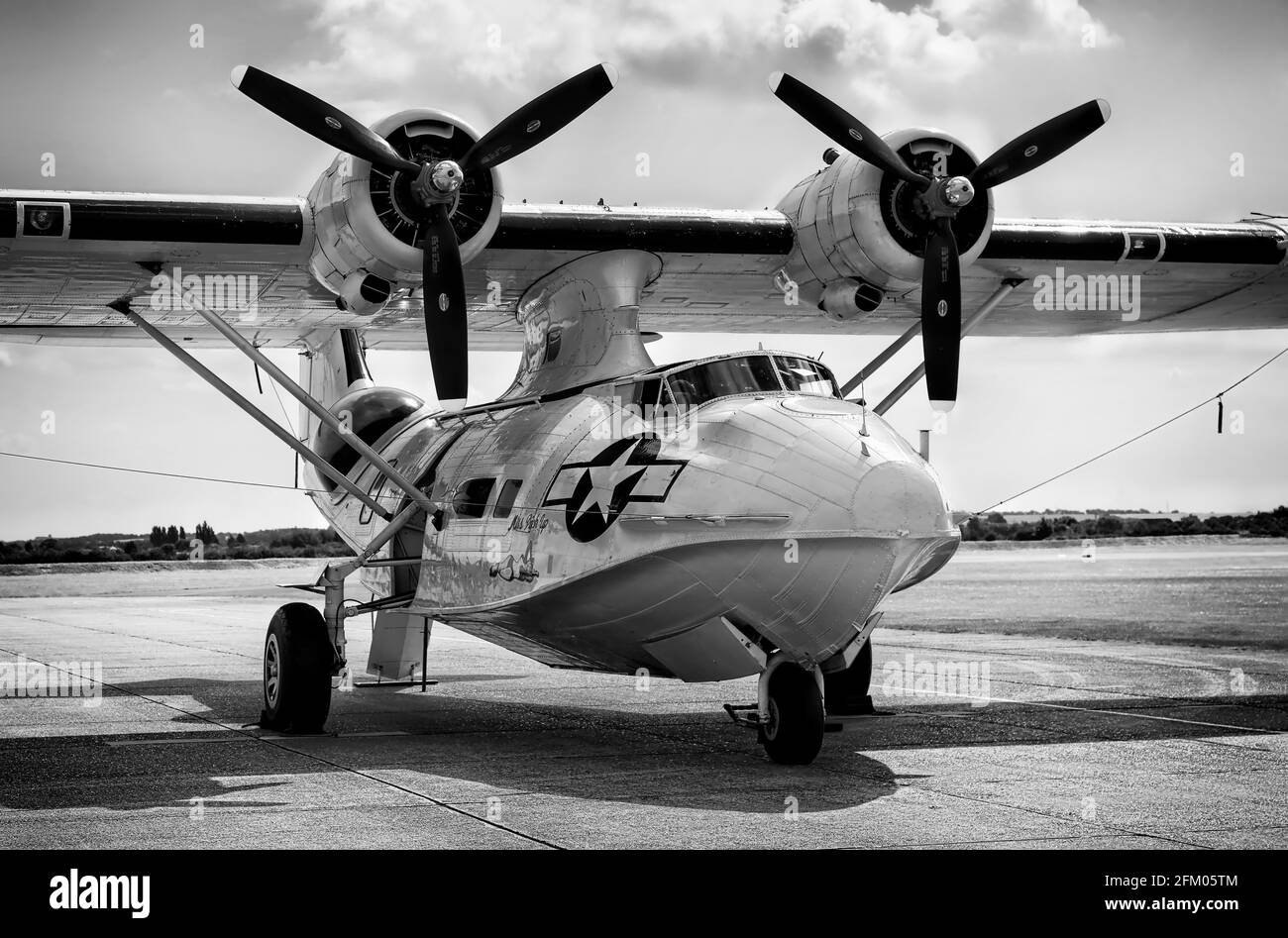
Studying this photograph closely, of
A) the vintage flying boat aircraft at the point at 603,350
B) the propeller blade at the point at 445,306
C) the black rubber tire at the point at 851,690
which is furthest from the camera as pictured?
the black rubber tire at the point at 851,690

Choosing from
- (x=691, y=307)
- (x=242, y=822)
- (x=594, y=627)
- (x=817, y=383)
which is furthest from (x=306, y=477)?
(x=242, y=822)

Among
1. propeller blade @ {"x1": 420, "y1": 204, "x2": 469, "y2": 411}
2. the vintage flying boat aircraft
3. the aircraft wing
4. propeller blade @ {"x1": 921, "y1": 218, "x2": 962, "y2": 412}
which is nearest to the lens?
the vintage flying boat aircraft

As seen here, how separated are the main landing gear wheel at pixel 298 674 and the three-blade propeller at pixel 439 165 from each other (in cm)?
222

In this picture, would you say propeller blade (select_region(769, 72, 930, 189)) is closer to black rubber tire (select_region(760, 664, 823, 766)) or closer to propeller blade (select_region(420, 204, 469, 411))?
propeller blade (select_region(420, 204, 469, 411))

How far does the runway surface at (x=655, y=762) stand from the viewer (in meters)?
7.23

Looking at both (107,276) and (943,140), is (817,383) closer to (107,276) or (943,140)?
(943,140)

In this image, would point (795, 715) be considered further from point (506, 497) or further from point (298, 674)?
point (298, 674)

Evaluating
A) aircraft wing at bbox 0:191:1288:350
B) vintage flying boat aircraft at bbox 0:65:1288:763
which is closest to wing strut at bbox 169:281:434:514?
vintage flying boat aircraft at bbox 0:65:1288:763

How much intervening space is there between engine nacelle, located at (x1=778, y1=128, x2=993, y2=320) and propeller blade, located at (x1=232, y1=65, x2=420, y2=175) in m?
3.77

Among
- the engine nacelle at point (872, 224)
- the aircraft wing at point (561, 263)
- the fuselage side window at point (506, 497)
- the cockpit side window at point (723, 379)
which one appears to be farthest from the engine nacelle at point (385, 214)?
the engine nacelle at point (872, 224)

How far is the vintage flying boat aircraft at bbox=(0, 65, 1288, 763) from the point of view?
907cm

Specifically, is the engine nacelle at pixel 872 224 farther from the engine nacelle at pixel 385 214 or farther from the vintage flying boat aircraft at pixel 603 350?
the engine nacelle at pixel 385 214

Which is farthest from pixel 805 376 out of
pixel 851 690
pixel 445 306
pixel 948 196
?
pixel 851 690

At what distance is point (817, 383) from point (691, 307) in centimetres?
499
